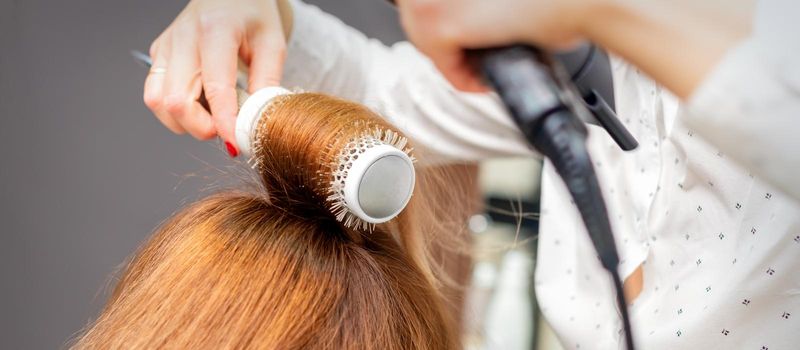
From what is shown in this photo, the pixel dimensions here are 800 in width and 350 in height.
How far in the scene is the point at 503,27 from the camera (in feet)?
1.53

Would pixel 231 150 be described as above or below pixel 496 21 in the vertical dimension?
below

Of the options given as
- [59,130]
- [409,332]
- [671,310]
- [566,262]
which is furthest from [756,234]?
[59,130]

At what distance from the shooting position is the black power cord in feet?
1.48

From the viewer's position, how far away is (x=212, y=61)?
77 centimetres

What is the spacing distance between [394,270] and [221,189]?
0.73ft

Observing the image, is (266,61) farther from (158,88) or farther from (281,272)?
(281,272)

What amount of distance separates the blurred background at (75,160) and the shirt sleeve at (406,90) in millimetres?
161

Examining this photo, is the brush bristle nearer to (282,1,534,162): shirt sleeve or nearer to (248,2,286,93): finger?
(248,2,286,93): finger

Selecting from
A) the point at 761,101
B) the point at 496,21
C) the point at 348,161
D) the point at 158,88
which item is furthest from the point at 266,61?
the point at 761,101

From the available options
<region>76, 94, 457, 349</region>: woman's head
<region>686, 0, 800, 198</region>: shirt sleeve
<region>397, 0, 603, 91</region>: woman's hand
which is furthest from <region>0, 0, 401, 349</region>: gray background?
<region>686, 0, 800, 198</region>: shirt sleeve

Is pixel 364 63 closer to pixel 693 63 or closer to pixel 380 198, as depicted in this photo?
pixel 380 198

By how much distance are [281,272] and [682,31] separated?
0.41 metres

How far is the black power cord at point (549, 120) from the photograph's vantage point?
1.48 feet

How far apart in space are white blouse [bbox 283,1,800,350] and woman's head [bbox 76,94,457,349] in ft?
0.70
